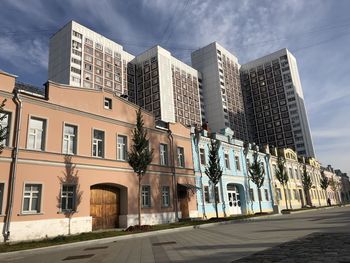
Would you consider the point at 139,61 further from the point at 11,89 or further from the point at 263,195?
the point at 11,89

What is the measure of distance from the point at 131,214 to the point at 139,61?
9555cm

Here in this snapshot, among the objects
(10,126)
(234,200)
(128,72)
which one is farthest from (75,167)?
(128,72)

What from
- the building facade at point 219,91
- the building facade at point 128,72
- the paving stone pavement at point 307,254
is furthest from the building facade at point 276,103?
the paving stone pavement at point 307,254

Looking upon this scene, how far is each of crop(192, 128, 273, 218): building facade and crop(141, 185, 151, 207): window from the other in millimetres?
6869

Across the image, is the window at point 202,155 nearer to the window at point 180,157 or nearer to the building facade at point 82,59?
the window at point 180,157

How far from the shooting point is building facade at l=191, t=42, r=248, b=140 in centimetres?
11750

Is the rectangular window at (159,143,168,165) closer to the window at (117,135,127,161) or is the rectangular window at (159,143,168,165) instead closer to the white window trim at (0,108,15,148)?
the window at (117,135,127,161)

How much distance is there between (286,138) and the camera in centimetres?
11906

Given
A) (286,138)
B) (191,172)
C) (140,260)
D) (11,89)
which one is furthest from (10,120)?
(286,138)

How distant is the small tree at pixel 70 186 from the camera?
19.2 metres

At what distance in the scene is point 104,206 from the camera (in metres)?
22.5

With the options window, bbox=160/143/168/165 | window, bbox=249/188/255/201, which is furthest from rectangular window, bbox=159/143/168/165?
window, bbox=249/188/255/201

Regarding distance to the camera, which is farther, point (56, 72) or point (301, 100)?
point (301, 100)

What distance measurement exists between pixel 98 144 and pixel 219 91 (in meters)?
99.9
